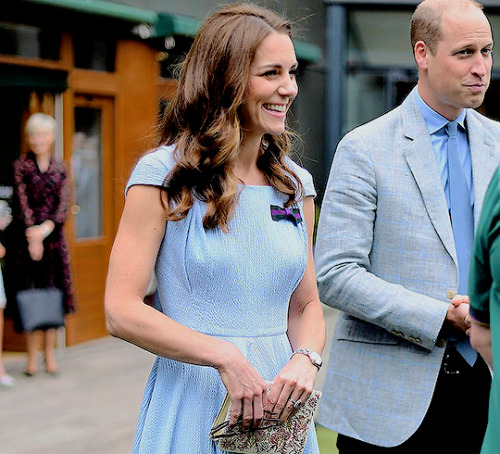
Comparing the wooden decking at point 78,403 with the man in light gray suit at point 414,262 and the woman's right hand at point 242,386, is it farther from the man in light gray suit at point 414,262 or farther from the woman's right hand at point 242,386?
the woman's right hand at point 242,386

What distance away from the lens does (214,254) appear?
8.04 feet

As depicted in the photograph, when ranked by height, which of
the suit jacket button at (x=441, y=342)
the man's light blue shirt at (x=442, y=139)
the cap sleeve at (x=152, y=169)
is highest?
the man's light blue shirt at (x=442, y=139)

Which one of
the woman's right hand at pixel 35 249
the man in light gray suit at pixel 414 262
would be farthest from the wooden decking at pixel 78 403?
the man in light gray suit at pixel 414 262

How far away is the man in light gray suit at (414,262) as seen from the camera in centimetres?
305

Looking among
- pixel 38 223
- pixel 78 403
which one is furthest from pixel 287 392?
pixel 38 223

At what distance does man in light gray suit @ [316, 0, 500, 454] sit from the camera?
3.05 metres

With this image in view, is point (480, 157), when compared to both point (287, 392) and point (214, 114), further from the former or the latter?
point (287, 392)

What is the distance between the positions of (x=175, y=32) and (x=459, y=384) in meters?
6.76

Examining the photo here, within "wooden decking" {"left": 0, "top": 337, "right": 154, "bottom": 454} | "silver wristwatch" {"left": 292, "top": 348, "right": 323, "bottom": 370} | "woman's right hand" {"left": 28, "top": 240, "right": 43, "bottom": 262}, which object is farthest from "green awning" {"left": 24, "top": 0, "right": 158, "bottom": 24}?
"silver wristwatch" {"left": 292, "top": 348, "right": 323, "bottom": 370}

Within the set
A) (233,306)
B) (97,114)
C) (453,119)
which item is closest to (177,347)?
(233,306)

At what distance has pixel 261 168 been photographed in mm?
2715

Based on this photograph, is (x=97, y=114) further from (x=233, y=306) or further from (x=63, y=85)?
(x=233, y=306)

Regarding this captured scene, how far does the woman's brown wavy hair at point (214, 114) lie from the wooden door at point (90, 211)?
6.39 m

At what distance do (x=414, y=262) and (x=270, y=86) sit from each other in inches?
34.5
